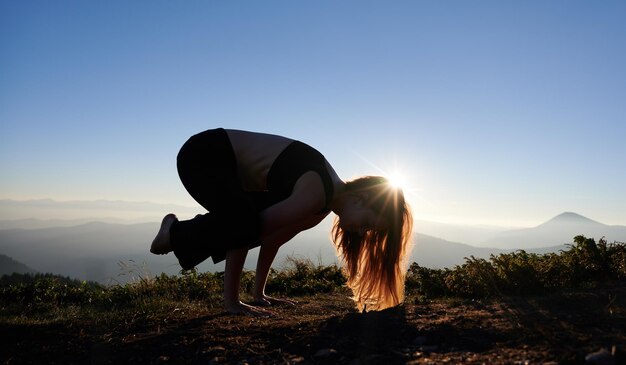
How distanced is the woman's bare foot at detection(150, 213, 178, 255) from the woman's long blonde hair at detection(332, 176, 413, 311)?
1.63 metres

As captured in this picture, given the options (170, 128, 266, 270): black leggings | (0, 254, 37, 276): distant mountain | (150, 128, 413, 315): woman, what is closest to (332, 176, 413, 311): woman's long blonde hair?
(150, 128, 413, 315): woman

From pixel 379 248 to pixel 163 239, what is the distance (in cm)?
199

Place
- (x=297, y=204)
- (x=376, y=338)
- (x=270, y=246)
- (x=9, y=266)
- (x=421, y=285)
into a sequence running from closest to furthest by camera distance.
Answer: (x=376, y=338)
(x=297, y=204)
(x=270, y=246)
(x=421, y=285)
(x=9, y=266)

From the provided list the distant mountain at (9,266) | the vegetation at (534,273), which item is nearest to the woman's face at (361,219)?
the vegetation at (534,273)

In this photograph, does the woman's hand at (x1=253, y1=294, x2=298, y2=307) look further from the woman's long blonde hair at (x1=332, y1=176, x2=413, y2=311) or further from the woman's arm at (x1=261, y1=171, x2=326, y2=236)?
the woman's arm at (x1=261, y1=171, x2=326, y2=236)

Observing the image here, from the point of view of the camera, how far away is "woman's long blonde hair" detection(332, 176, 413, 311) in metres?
3.98

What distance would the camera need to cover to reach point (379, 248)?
4.25 metres

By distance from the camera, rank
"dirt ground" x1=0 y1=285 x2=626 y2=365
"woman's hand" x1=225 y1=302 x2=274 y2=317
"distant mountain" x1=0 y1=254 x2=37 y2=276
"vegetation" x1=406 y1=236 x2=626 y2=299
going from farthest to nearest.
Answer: "distant mountain" x1=0 y1=254 x2=37 y2=276
"vegetation" x1=406 y1=236 x2=626 y2=299
"woman's hand" x1=225 y1=302 x2=274 y2=317
"dirt ground" x1=0 y1=285 x2=626 y2=365

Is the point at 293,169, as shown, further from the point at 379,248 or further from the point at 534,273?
the point at 534,273

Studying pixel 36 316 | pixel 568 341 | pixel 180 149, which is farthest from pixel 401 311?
pixel 36 316

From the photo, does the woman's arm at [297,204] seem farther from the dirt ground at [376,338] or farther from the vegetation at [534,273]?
the vegetation at [534,273]

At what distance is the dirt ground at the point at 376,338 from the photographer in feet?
7.19

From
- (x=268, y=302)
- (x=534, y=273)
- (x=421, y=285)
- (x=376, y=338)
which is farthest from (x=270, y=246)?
(x=534, y=273)

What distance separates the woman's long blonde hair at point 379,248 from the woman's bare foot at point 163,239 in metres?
1.63
